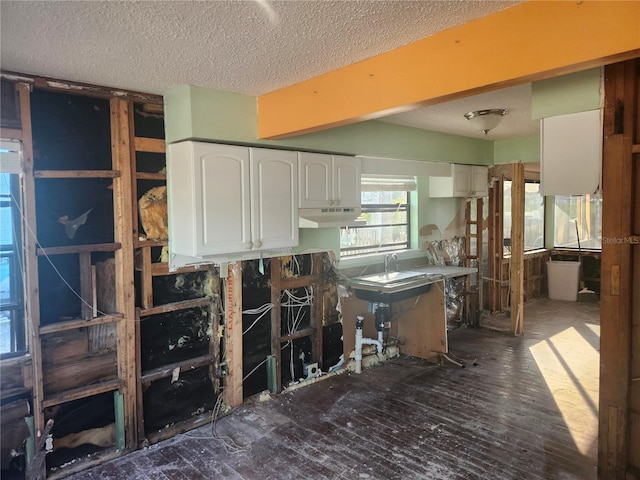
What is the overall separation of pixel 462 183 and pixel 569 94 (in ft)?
9.85

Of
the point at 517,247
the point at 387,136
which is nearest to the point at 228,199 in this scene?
the point at 387,136

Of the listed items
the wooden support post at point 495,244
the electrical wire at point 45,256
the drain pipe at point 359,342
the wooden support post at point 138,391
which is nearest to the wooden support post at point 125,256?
the wooden support post at point 138,391

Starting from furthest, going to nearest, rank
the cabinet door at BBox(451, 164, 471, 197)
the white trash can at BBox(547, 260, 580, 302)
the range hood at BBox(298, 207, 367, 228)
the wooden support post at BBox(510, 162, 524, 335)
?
the white trash can at BBox(547, 260, 580, 302) < the wooden support post at BBox(510, 162, 524, 335) < the cabinet door at BBox(451, 164, 471, 197) < the range hood at BBox(298, 207, 367, 228)

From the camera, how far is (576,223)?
→ 7680 mm

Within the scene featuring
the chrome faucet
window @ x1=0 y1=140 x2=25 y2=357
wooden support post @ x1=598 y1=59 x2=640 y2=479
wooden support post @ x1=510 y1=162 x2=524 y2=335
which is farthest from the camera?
wooden support post @ x1=510 y1=162 x2=524 y2=335

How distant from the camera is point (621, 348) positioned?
221 centimetres

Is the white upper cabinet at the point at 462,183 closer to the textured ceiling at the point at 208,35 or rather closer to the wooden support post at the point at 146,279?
the textured ceiling at the point at 208,35

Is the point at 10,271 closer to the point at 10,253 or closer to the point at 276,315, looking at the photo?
the point at 10,253

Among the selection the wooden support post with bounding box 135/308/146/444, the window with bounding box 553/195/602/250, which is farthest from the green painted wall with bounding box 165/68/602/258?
the window with bounding box 553/195/602/250

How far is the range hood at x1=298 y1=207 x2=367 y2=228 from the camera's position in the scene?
11.1ft

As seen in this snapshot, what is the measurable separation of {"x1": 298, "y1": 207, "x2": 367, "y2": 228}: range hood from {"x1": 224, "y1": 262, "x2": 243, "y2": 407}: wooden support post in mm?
649

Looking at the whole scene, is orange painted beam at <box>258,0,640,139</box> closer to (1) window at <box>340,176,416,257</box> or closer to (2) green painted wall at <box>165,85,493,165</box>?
(2) green painted wall at <box>165,85,493,165</box>

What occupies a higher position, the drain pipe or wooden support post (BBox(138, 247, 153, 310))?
wooden support post (BBox(138, 247, 153, 310))

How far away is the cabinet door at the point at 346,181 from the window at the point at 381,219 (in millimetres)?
624
